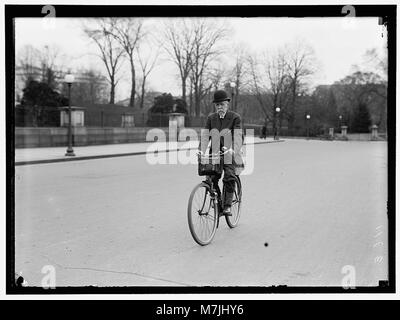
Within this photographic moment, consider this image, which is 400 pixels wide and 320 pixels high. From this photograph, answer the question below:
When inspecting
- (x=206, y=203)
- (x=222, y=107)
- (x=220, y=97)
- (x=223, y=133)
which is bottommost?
(x=206, y=203)

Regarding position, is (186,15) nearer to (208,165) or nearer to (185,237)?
(208,165)

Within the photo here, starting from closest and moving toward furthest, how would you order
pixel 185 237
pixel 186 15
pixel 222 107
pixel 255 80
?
pixel 186 15
pixel 222 107
pixel 185 237
pixel 255 80

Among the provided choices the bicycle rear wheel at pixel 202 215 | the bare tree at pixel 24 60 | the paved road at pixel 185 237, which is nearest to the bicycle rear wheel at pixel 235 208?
the paved road at pixel 185 237

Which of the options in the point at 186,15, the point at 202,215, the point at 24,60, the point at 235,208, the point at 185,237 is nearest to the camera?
the point at 186,15

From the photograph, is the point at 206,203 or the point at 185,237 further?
the point at 185,237

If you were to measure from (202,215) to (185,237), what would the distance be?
0.58 m

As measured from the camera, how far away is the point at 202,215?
540cm

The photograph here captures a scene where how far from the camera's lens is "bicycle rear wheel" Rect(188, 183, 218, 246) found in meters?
5.18

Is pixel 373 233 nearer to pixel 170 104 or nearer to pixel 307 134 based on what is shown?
pixel 170 104

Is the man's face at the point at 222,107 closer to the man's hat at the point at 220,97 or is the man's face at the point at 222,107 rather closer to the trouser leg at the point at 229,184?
the man's hat at the point at 220,97

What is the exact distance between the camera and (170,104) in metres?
37.9

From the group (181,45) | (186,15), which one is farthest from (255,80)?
(186,15)

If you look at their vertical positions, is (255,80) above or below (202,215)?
above

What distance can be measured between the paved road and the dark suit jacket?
124 cm
